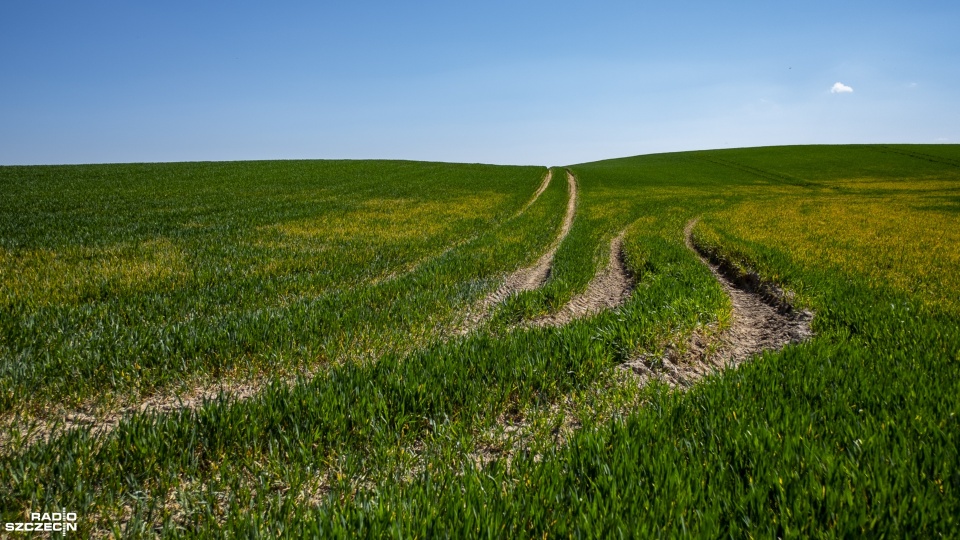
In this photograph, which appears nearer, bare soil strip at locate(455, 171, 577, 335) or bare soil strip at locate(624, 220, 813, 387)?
bare soil strip at locate(624, 220, 813, 387)

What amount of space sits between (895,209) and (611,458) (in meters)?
33.7

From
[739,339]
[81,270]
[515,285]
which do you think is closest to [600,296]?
[515,285]

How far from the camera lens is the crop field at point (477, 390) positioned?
2910 millimetres

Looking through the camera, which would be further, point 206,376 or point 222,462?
point 206,376

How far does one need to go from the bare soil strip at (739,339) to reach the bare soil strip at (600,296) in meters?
1.82

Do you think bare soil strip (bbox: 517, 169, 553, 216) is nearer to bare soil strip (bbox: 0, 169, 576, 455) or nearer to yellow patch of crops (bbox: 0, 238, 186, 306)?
yellow patch of crops (bbox: 0, 238, 186, 306)

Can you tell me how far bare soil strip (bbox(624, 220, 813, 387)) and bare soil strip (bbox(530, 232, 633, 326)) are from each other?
1.82 metres

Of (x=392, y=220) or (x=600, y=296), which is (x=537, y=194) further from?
(x=600, y=296)

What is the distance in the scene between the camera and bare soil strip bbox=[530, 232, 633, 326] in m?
8.63

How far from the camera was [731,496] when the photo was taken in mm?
2916

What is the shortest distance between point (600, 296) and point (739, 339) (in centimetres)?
338

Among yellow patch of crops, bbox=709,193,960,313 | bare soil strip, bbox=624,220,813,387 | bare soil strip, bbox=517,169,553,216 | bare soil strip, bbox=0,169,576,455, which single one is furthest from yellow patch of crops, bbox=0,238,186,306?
bare soil strip, bbox=517,169,553,216

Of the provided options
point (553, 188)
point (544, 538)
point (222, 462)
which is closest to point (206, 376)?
point (222, 462)

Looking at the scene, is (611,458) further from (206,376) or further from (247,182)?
(247,182)
